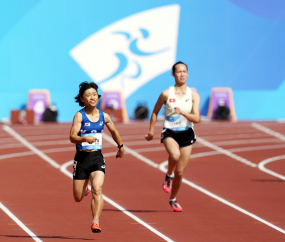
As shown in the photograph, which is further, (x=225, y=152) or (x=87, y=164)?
(x=225, y=152)

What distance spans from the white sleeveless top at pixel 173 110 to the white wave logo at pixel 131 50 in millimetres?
13586

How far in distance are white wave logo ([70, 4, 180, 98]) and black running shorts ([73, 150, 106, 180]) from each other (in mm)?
15128

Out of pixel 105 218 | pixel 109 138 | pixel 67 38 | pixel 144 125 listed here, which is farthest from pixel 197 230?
pixel 67 38

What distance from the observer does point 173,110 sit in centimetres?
870

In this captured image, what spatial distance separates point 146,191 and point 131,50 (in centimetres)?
1226

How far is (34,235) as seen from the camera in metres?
7.34

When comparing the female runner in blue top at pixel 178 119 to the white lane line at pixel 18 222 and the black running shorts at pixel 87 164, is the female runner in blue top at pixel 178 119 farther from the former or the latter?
the white lane line at pixel 18 222

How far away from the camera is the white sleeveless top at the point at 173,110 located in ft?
28.4

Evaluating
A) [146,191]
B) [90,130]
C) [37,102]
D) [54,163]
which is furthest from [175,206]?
[37,102]

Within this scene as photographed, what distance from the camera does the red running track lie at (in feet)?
25.1

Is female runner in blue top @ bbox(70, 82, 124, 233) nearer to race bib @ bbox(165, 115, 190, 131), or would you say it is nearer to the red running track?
the red running track

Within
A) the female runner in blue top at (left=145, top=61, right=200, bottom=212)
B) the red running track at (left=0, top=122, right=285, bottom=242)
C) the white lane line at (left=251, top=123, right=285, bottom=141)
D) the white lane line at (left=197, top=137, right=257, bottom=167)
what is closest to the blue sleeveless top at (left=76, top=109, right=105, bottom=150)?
the red running track at (left=0, top=122, right=285, bottom=242)

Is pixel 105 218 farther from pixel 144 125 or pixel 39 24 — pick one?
pixel 39 24

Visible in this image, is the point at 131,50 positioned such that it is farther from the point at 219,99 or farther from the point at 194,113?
the point at 194,113
